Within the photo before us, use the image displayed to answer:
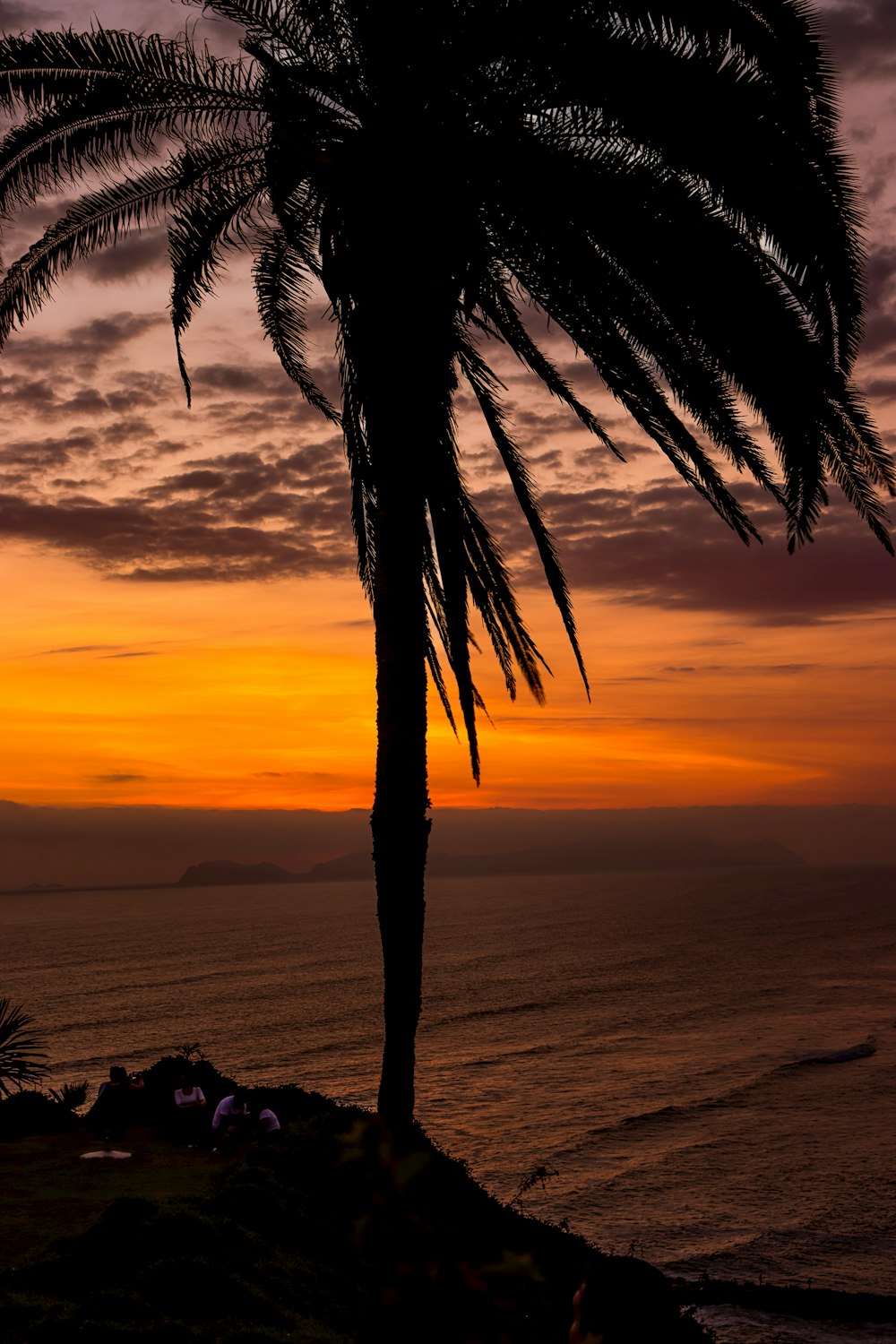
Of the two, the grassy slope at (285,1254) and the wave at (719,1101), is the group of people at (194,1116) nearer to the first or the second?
the grassy slope at (285,1254)

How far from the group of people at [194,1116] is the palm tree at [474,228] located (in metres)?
4.03

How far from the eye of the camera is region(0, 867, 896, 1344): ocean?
29766 millimetres

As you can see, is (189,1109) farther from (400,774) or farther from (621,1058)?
(621,1058)

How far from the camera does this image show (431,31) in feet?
35.2

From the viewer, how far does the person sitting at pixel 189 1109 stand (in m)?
15.1

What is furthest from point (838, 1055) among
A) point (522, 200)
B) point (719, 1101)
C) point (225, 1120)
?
point (522, 200)

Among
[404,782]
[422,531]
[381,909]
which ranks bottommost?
[381,909]

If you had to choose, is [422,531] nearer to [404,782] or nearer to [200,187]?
[404,782]

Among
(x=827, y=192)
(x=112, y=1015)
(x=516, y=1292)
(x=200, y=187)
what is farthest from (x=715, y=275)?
(x=112, y=1015)

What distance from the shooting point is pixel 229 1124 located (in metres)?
14.1

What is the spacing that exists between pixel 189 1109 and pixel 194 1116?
5.0 inches

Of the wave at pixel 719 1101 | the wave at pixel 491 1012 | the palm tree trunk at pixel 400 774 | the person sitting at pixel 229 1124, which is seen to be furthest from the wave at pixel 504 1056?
the palm tree trunk at pixel 400 774

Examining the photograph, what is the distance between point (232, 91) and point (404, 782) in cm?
779

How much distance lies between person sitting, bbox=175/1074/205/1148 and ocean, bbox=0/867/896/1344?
34.3 ft
